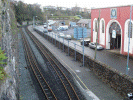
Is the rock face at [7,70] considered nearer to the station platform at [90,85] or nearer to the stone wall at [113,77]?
the station platform at [90,85]

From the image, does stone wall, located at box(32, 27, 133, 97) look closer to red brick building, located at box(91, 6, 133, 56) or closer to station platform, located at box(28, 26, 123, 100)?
station platform, located at box(28, 26, 123, 100)

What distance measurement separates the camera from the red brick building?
22.0 meters

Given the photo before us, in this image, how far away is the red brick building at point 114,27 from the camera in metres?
22.0

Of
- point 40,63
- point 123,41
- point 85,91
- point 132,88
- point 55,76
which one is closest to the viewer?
point 132,88

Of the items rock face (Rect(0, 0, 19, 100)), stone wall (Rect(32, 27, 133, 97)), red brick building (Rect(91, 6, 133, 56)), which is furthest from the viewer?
red brick building (Rect(91, 6, 133, 56))

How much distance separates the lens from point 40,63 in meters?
19.2

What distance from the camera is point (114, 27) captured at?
2478cm

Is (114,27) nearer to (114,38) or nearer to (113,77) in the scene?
(114,38)

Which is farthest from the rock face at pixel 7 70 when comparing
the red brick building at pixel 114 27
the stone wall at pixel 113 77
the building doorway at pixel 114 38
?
the building doorway at pixel 114 38

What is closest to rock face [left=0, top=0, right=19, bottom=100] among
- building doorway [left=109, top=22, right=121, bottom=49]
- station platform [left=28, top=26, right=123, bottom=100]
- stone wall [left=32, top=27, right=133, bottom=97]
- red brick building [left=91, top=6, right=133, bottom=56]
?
station platform [left=28, top=26, right=123, bottom=100]

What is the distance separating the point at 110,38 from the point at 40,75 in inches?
Result: 608

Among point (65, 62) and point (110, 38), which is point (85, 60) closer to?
point (65, 62)

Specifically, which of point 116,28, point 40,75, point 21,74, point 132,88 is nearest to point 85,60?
point 40,75

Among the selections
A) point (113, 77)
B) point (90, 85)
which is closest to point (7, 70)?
point (90, 85)
